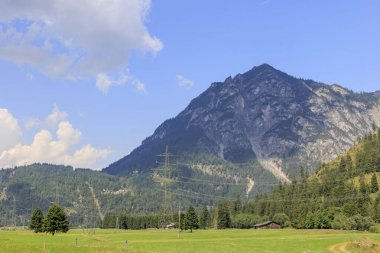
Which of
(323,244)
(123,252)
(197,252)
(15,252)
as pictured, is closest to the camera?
(15,252)

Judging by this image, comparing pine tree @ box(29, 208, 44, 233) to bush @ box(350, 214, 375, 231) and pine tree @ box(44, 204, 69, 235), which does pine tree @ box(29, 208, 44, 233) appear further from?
bush @ box(350, 214, 375, 231)

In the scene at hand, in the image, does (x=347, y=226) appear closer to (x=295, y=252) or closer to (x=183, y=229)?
(x=183, y=229)

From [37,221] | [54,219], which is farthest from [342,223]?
[37,221]

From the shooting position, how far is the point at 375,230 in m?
170

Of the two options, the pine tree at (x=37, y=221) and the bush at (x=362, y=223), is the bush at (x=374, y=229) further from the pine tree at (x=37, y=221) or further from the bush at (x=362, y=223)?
the pine tree at (x=37, y=221)

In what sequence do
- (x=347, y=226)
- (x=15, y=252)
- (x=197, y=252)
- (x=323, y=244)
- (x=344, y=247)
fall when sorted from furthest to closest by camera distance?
(x=347, y=226) → (x=323, y=244) → (x=344, y=247) → (x=197, y=252) → (x=15, y=252)

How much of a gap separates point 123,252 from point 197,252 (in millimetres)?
15455

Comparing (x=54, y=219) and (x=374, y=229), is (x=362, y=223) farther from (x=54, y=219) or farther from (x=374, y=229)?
(x=54, y=219)

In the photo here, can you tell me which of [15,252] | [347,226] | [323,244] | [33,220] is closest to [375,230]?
[347,226]

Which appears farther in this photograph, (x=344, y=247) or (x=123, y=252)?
(x=344, y=247)

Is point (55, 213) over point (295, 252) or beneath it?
over

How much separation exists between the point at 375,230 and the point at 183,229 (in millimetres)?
71541

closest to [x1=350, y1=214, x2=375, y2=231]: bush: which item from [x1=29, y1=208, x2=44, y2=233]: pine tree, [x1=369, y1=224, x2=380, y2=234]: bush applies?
[x1=369, y1=224, x2=380, y2=234]: bush

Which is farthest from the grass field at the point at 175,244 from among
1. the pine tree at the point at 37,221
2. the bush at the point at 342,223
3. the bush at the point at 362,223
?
the bush at the point at 342,223
